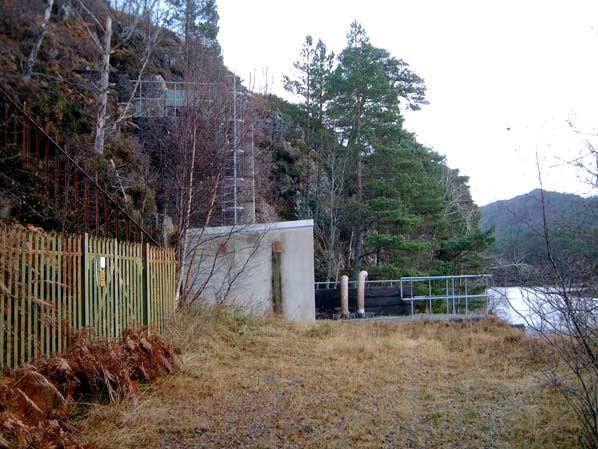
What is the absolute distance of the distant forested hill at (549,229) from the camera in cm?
507

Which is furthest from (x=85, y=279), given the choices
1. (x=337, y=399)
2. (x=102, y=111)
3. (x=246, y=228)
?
→ (x=102, y=111)

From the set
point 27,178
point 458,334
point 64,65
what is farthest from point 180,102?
point 458,334

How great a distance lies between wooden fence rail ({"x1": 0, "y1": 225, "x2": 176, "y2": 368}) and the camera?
529 cm

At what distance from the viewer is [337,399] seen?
6.25m

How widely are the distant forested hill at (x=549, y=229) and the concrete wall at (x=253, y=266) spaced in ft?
27.2

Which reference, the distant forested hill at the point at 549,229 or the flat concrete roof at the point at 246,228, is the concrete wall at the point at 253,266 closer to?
the flat concrete roof at the point at 246,228

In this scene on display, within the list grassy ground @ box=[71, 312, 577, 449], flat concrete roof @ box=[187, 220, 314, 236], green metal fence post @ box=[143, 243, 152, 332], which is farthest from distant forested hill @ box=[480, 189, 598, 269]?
flat concrete roof @ box=[187, 220, 314, 236]

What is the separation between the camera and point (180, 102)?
15.8m

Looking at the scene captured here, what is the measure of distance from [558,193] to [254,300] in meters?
9.07

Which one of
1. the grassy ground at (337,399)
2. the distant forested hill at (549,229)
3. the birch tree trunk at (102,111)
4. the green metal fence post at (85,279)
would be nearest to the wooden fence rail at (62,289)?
the green metal fence post at (85,279)

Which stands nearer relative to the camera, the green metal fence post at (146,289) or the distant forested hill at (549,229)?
the distant forested hill at (549,229)

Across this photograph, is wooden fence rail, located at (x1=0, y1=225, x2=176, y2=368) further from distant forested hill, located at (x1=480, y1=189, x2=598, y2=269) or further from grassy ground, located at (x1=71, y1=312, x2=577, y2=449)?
distant forested hill, located at (x1=480, y1=189, x2=598, y2=269)

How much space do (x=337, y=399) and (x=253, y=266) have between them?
25.6 feet

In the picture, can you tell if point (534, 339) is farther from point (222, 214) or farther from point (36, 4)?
point (36, 4)
